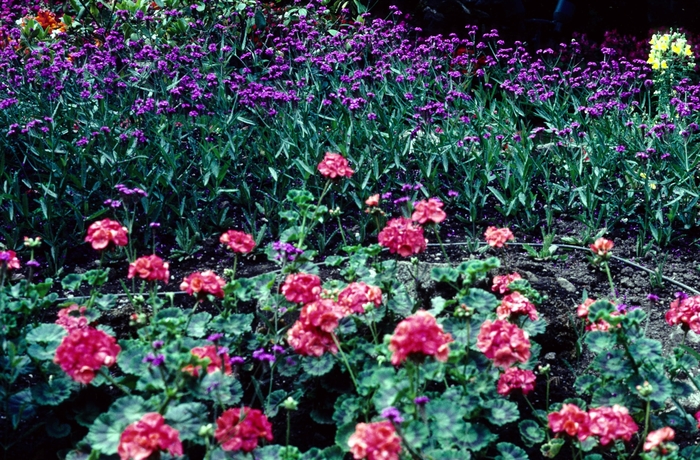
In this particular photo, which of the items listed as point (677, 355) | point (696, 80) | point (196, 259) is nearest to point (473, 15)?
point (696, 80)

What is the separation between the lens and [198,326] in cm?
237

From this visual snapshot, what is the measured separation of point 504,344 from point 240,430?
67 centimetres

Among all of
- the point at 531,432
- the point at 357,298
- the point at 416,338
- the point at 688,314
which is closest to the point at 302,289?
the point at 357,298

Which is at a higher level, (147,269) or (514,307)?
(147,269)

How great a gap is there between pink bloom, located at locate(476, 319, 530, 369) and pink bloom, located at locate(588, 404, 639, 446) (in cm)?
22

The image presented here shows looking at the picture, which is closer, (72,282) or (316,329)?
(316,329)

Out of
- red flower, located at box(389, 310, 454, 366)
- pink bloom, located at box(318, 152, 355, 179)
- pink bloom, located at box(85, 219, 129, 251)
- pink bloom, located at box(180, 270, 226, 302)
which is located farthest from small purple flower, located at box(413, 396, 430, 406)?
pink bloom, located at box(318, 152, 355, 179)

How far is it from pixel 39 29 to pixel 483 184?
4.14 metres

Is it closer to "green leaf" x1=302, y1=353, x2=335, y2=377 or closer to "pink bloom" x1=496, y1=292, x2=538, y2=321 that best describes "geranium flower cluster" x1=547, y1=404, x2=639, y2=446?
"pink bloom" x1=496, y1=292, x2=538, y2=321

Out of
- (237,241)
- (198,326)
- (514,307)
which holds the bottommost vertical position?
(198,326)

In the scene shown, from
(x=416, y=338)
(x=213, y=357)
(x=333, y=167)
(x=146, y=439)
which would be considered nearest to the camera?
(x=146, y=439)

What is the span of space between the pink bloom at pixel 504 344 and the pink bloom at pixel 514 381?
23cm

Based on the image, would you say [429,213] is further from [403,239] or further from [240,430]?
[240,430]

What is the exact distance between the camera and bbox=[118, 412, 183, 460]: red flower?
1.67 meters
